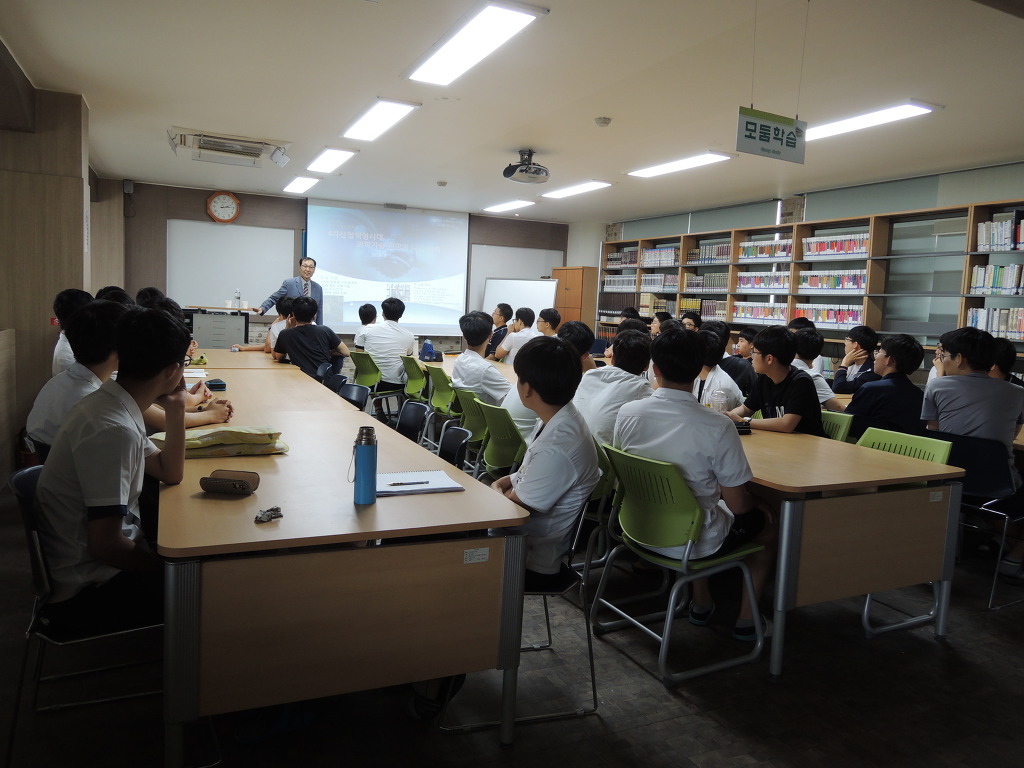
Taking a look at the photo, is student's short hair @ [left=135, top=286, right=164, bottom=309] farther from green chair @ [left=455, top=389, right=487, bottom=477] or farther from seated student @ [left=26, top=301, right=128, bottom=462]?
green chair @ [left=455, top=389, right=487, bottom=477]

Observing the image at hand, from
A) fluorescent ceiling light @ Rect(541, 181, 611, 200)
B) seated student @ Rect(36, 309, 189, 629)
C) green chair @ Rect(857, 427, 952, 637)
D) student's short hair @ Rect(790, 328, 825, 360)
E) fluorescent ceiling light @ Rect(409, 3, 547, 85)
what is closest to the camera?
seated student @ Rect(36, 309, 189, 629)

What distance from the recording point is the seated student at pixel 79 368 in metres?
2.48

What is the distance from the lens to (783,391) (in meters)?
3.59

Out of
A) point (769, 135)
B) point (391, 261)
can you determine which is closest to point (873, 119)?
point (769, 135)

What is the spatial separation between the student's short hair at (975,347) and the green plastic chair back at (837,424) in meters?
0.69

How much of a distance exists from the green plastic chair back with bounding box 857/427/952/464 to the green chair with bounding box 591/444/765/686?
3.71ft

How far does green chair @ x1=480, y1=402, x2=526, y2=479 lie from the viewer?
10.8 ft

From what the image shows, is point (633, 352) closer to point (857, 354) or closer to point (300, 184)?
point (857, 354)

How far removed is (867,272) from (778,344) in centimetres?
430

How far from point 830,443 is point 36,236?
5.55 metres

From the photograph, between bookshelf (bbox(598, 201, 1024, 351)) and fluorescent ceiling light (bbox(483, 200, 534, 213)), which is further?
fluorescent ceiling light (bbox(483, 200, 534, 213))

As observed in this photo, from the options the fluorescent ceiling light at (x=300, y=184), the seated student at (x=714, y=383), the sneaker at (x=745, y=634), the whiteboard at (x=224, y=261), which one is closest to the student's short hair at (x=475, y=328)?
the seated student at (x=714, y=383)

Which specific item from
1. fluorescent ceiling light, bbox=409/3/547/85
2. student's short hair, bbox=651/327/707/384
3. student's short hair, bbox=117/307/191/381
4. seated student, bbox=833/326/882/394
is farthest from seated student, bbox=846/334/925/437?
student's short hair, bbox=117/307/191/381

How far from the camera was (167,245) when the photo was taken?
9602 mm
